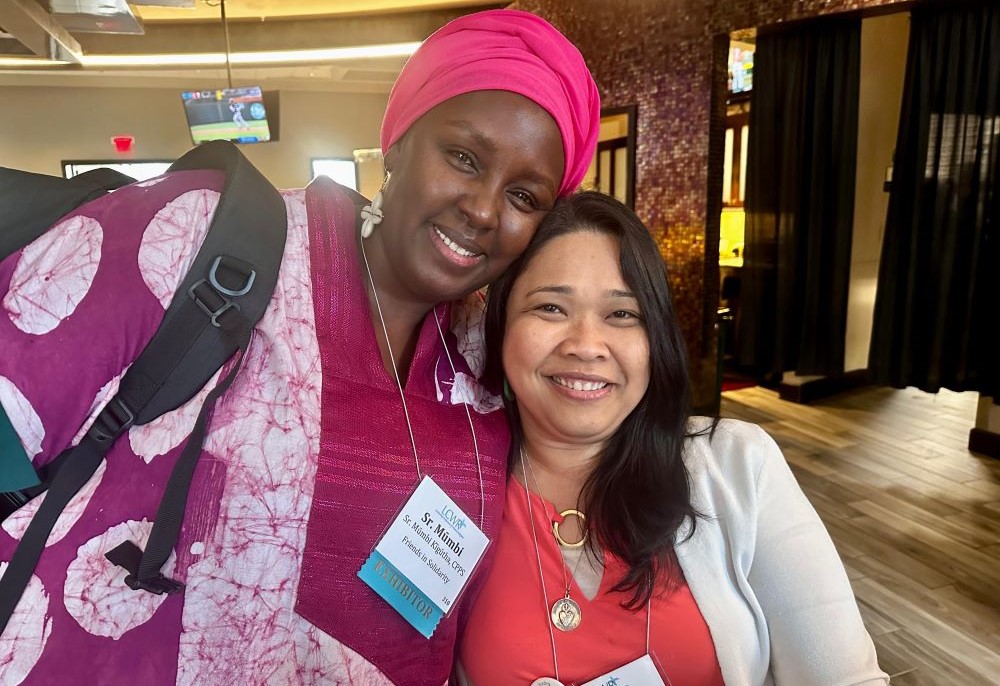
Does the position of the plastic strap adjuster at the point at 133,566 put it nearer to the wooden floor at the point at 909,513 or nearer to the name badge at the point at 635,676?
the name badge at the point at 635,676

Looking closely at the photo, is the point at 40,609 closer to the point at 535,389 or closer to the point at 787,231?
the point at 535,389

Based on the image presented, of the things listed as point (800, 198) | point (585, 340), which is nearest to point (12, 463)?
point (585, 340)

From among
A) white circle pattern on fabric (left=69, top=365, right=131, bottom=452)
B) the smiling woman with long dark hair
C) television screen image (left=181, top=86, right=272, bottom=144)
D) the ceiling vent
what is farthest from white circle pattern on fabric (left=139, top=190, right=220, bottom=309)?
television screen image (left=181, top=86, right=272, bottom=144)

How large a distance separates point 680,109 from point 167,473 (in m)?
4.21

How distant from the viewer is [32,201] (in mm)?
842

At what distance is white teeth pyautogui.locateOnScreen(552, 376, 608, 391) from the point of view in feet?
3.83

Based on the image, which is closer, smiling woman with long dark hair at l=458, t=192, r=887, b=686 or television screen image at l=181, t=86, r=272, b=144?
smiling woman with long dark hair at l=458, t=192, r=887, b=686

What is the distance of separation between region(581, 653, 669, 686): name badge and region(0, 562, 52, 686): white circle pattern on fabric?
758 mm

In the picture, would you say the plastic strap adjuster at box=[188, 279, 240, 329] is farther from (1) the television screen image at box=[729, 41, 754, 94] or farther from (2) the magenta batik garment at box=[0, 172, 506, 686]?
(1) the television screen image at box=[729, 41, 754, 94]

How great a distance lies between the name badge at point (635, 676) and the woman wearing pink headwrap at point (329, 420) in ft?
0.83

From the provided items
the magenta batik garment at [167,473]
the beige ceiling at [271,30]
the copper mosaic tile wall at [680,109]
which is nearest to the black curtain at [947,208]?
the copper mosaic tile wall at [680,109]

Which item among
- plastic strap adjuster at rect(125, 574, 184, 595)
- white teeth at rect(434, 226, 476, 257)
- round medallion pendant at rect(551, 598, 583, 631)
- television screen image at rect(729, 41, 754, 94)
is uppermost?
television screen image at rect(729, 41, 754, 94)

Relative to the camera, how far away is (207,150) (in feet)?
3.11

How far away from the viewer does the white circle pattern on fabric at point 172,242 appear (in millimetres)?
812
